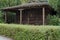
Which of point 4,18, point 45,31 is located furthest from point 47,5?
point 45,31

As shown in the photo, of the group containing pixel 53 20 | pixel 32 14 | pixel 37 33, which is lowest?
pixel 53 20

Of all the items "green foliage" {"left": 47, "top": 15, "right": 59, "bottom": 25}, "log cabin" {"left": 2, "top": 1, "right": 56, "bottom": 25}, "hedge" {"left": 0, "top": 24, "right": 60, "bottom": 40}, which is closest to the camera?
"hedge" {"left": 0, "top": 24, "right": 60, "bottom": 40}

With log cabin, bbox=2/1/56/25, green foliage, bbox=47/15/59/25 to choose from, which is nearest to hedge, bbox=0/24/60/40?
green foliage, bbox=47/15/59/25

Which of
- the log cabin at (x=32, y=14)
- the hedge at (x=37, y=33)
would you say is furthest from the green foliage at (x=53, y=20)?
the hedge at (x=37, y=33)

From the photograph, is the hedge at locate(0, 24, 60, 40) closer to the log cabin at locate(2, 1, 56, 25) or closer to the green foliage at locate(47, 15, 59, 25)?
the green foliage at locate(47, 15, 59, 25)

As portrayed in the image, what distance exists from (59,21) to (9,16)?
477 inches

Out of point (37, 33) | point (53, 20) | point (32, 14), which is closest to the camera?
point (37, 33)

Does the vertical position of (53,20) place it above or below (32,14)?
below

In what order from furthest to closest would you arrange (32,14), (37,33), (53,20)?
(32,14), (53,20), (37,33)

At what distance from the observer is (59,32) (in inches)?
443

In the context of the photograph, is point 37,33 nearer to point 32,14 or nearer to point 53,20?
point 53,20

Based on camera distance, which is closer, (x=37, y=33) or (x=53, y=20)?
(x=37, y=33)

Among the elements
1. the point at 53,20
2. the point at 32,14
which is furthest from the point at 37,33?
the point at 32,14

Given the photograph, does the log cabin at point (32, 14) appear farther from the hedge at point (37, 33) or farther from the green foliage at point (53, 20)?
the hedge at point (37, 33)
